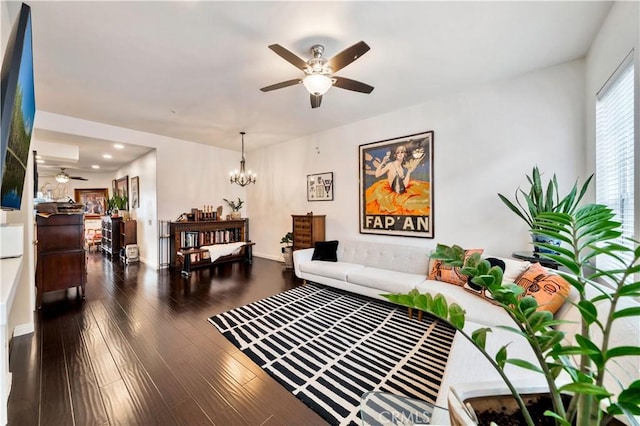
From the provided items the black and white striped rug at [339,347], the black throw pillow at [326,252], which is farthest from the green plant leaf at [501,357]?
the black throw pillow at [326,252]

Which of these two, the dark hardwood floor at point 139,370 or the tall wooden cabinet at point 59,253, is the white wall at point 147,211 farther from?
the dark hardwood floor at point 139,370

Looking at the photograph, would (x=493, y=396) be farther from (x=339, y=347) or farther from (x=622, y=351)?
(x=339, y=347)

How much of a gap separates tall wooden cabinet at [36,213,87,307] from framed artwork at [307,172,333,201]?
3.53 meters

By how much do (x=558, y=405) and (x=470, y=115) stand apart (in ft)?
11.3

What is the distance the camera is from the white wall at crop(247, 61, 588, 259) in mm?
2691

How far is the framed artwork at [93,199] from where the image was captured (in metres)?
8.64

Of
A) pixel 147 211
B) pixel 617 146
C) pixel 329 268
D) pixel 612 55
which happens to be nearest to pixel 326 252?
pixel 329 268

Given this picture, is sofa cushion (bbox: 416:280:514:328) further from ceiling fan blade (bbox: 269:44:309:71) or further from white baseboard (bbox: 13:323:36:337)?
white baseboard (bbox: 13:323:36:337)

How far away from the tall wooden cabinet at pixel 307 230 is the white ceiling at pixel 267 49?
1939 millimetres

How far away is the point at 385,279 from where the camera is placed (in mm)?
3064

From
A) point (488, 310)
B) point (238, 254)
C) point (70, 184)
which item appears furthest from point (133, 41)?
point (70, 184)

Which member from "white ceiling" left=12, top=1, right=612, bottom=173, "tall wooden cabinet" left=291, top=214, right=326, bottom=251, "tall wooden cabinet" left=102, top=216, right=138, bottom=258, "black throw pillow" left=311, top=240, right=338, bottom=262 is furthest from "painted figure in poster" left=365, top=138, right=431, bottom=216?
"tall wooden cabinet" left=102, top=216, right=138, bottom=258

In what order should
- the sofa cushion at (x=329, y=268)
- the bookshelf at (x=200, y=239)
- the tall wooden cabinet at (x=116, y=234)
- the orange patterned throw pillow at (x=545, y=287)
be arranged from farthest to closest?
the tall wooden cabinet at (x=116, y=234) → the bookshelf at (x=200, y=239) → the sofa cushion at (x=329, y=268) → the orange patterned throw pillow at (x=545, y=287)

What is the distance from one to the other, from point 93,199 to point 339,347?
1061cm
